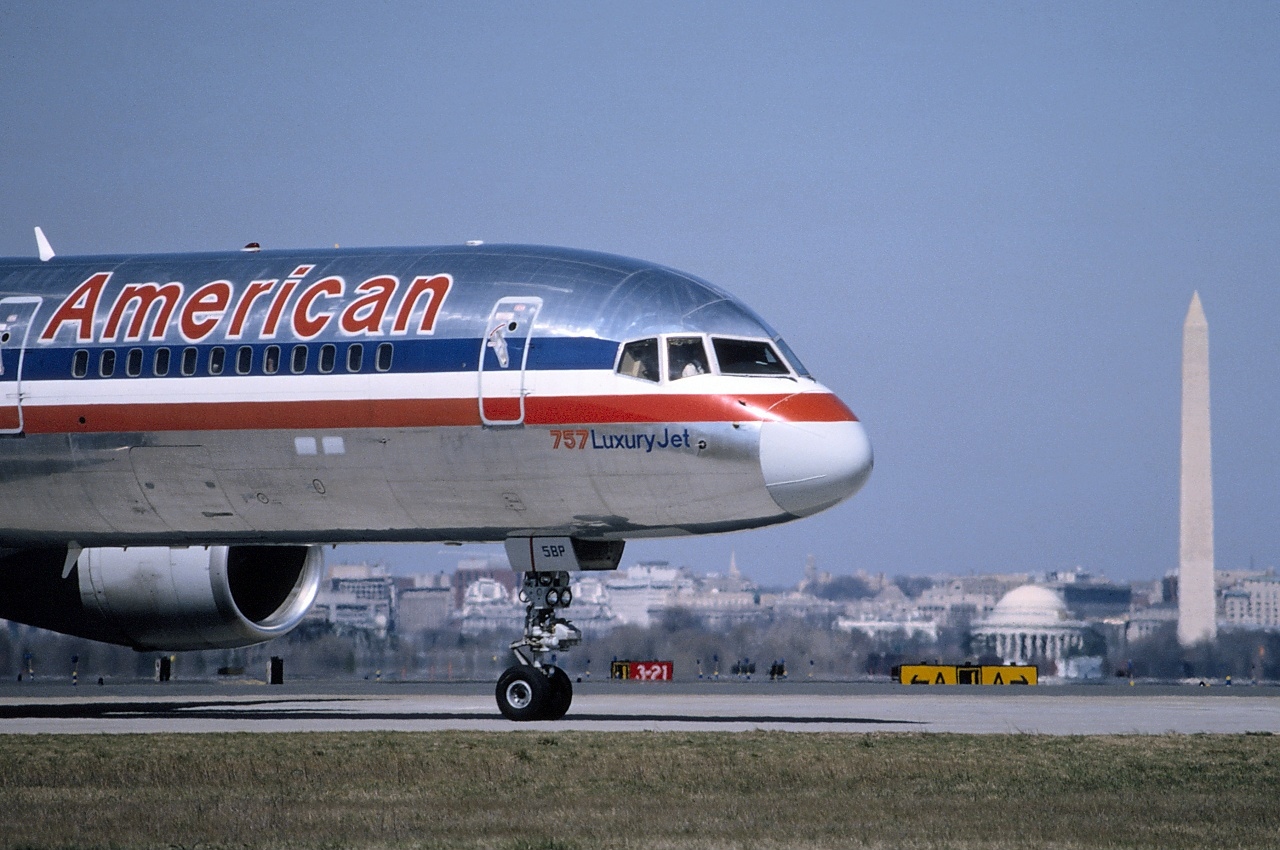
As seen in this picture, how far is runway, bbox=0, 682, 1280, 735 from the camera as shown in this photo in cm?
2577

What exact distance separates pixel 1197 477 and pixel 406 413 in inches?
3501

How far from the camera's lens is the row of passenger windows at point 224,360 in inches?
1033

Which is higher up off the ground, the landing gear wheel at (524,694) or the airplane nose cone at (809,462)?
the airplane nose cone at (809,462)

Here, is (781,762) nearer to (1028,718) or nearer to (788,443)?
(788,443)

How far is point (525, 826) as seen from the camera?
599 inches

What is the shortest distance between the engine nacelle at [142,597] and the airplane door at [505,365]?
734 cm

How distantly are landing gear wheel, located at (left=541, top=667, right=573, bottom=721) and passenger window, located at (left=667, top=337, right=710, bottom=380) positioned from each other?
4451 mm

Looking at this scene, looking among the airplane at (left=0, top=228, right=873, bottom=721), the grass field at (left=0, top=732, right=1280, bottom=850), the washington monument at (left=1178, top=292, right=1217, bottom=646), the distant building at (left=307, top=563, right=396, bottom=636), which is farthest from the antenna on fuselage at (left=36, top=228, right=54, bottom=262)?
the washington monument at (left=1178, top=292, right=1217, bottom=646)

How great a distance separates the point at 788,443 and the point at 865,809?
30.7 feet

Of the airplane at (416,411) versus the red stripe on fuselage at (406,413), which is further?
the airplane at (416,411)

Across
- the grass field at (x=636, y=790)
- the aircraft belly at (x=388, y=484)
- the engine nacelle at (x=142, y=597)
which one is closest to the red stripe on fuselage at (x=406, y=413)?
the aircraft belly at (x=388, y=484)

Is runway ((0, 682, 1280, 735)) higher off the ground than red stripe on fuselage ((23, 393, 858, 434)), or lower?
lower

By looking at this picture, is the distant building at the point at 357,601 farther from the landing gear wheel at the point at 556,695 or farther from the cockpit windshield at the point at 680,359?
the cockpit windshield at the point at 680,359

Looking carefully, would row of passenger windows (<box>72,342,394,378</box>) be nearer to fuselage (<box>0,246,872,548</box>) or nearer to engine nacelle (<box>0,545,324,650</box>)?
fuselage (<box>0,246,872,548</box>)
